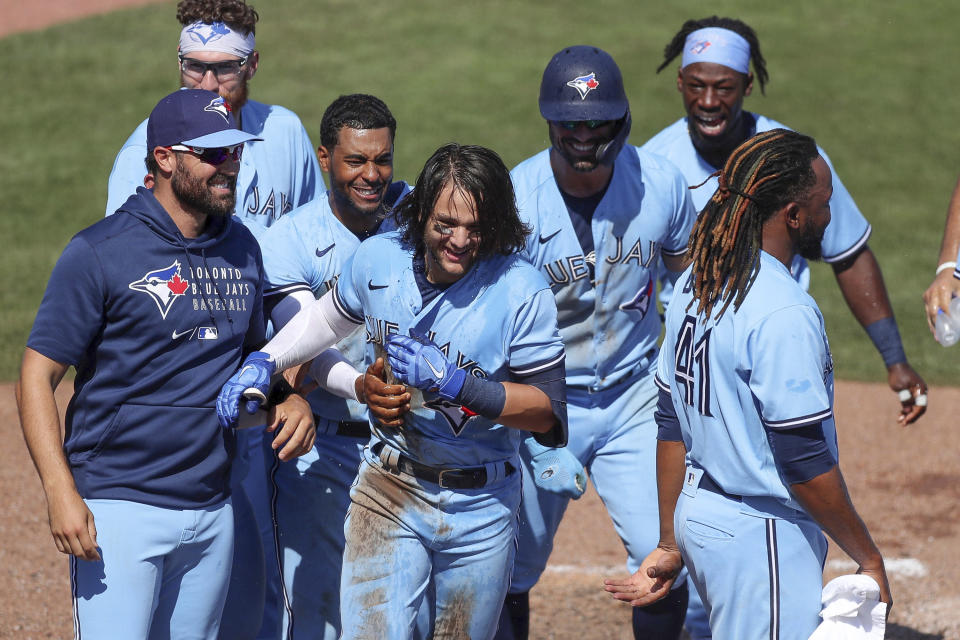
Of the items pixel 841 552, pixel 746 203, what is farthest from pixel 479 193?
pixel 841 552

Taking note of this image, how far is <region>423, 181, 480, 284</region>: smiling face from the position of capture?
3.41m

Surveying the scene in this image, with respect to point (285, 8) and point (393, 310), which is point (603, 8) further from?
point (393, 310)

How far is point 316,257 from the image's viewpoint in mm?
4164

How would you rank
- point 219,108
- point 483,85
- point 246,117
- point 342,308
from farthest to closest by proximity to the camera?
1. point 483,85
2. point 246,117
3. point 342,308
4. point 219,108

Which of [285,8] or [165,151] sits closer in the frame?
[165,151]

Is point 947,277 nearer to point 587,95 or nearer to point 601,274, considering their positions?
point 601,274

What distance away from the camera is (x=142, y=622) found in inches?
129

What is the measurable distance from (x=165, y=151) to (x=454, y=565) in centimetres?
148

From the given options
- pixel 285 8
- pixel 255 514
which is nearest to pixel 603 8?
pixel 285 8

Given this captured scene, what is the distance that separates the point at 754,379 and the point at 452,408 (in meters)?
0.90

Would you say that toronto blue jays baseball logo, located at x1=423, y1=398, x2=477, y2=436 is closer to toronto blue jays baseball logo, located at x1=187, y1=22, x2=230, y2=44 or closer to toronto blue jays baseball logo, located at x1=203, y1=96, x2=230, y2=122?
toronto blue jays baseball logo, located at x1=203, y1=96, x2=230, y2=122

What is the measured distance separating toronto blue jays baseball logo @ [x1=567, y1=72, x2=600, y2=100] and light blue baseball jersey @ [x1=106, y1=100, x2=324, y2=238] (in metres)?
1.14

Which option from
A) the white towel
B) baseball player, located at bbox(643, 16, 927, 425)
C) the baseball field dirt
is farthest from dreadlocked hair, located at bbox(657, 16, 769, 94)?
the white towel

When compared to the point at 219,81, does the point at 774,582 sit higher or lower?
lower
